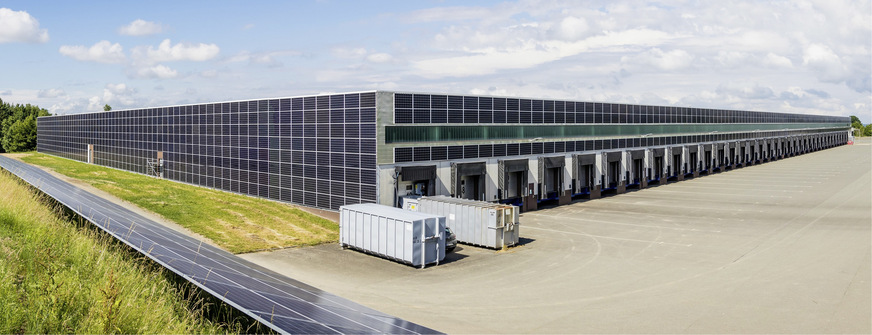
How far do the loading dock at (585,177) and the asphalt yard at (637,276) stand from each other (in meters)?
8.05

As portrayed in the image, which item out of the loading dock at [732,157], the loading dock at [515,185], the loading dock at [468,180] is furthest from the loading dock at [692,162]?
the loading dock at [468,180]

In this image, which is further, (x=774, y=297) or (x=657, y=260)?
(x=657, y=260)

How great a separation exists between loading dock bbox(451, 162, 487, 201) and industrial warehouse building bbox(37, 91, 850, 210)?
0.08 m

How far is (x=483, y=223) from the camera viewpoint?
101 ft

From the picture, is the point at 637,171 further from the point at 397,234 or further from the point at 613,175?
the point at 397,234

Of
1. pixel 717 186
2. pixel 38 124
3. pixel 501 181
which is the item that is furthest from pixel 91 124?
pixel 717 186

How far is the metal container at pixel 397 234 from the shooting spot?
26.2 metres

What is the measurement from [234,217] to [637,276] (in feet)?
85.4

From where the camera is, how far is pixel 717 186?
63.5 m

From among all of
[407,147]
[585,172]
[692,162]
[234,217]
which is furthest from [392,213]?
[692,162]

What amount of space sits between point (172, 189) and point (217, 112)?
8403 millimetres

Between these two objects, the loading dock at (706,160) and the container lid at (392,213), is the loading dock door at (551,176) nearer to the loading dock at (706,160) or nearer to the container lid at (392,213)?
the container lid at (392,213)

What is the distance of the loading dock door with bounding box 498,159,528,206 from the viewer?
43562 millimetres

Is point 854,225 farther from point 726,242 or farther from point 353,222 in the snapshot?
point 353,222
